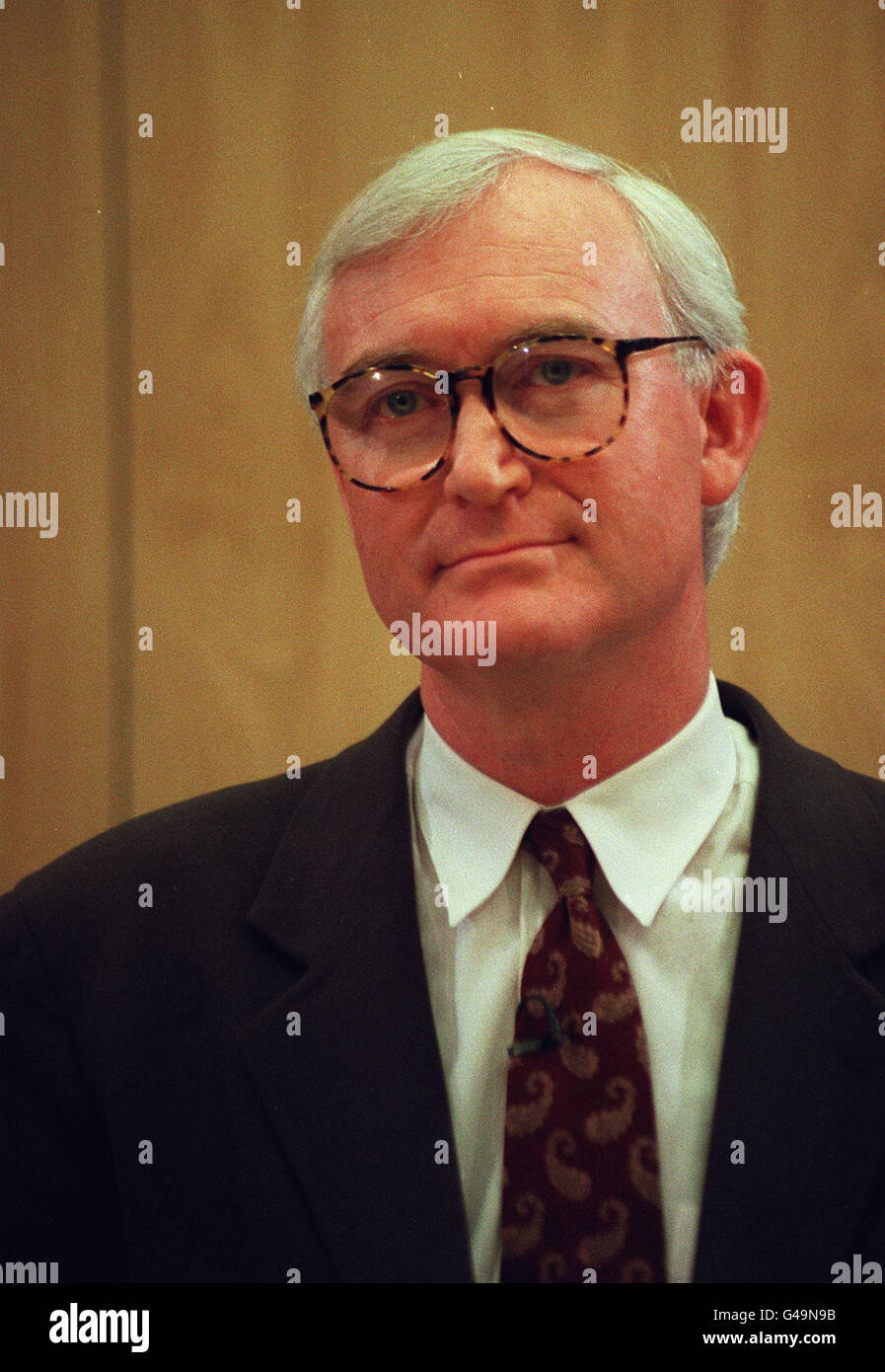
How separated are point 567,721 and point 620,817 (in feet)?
0.34

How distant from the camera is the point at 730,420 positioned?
118cm

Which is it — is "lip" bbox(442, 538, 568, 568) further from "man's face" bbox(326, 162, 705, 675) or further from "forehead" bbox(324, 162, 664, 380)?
"forehead" bbox(324, 162, 664, 380)

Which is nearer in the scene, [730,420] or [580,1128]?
[580,1128]

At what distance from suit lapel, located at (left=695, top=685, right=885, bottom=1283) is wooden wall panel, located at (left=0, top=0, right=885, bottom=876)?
0.93 ft

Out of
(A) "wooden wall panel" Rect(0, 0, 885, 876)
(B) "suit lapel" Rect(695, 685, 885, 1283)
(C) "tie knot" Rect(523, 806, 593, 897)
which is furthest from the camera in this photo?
(A) "wooden wall panel" Rect(0, 0, 885, 876)

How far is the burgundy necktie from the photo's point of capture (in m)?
0.97

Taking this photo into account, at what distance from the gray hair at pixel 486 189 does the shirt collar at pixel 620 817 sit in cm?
37

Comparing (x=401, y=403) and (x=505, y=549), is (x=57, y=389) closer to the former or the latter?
(x=401, y=403)
